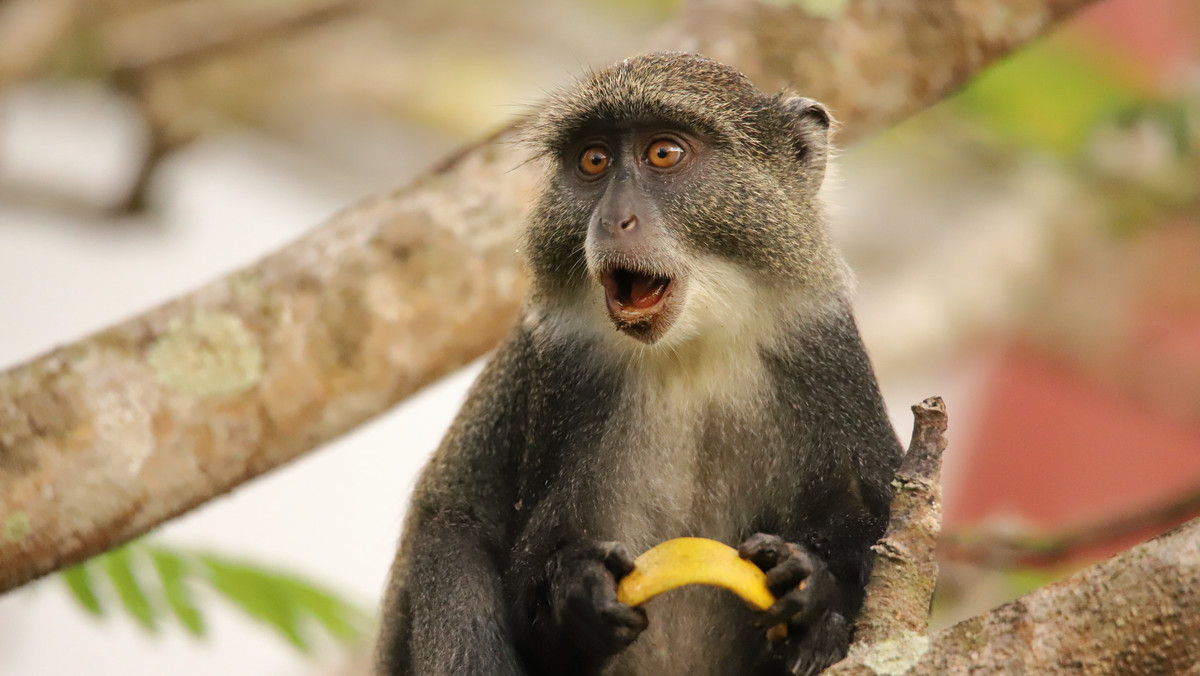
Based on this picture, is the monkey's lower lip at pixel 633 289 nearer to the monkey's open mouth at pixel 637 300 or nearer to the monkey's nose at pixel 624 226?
the monkey's open mouth at pixel 637 300

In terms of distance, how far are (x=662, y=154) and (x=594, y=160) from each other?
208mm

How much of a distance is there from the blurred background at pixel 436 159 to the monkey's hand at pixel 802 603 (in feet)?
4.64

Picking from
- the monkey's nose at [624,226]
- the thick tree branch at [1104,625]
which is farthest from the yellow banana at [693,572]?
the monkey's nose at [624,226]

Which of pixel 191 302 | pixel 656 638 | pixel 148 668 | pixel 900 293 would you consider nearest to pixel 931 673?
pixel 656 638

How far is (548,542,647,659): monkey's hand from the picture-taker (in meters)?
3.34

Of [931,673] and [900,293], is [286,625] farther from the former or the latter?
[900,293]

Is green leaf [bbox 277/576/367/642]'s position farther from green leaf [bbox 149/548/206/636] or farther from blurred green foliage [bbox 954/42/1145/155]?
blurred green foliage [bbox 954/42/1145/155]

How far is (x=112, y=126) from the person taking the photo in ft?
45.3

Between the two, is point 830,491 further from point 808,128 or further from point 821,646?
point 808,128

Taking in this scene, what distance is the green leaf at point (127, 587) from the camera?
5.00 meters

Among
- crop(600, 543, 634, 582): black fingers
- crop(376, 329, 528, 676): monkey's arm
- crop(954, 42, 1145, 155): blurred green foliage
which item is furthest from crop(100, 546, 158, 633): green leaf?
crop(954, 42, 1145, 155): blurred green foliage

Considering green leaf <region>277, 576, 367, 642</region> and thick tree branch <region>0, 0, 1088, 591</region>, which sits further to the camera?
green leaf <region>277, 576, 367, 642</region>

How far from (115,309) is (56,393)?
29.0 ft

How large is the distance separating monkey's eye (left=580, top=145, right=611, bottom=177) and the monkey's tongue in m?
0.38
